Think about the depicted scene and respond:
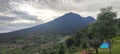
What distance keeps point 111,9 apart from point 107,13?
2236 mm

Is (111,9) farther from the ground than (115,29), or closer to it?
farther from the ground

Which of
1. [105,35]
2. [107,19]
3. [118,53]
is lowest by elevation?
[118,53]

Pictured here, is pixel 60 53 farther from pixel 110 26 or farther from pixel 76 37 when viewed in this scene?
pixel 76 37

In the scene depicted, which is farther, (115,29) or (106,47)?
(106,47)

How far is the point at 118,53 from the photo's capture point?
307ft

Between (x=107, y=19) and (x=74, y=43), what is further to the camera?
(x=74, y=43)

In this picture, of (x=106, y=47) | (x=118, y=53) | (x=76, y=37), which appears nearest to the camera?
(x=118, y=53)

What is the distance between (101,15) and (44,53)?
4717 cm

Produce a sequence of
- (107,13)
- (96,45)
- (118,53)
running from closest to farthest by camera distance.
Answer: (107,13), (118,53), (96,45)

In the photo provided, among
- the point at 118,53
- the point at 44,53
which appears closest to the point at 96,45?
the point at 118,53

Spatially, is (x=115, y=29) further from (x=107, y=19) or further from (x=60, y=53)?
(x=60, y=53)

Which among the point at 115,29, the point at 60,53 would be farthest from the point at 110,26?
the point at 60,53

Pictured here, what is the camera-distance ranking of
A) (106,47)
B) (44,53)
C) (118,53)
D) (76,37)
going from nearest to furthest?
(118,53)
(106,47)
(44,53)
(76,37)

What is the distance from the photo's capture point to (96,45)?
9975cm
